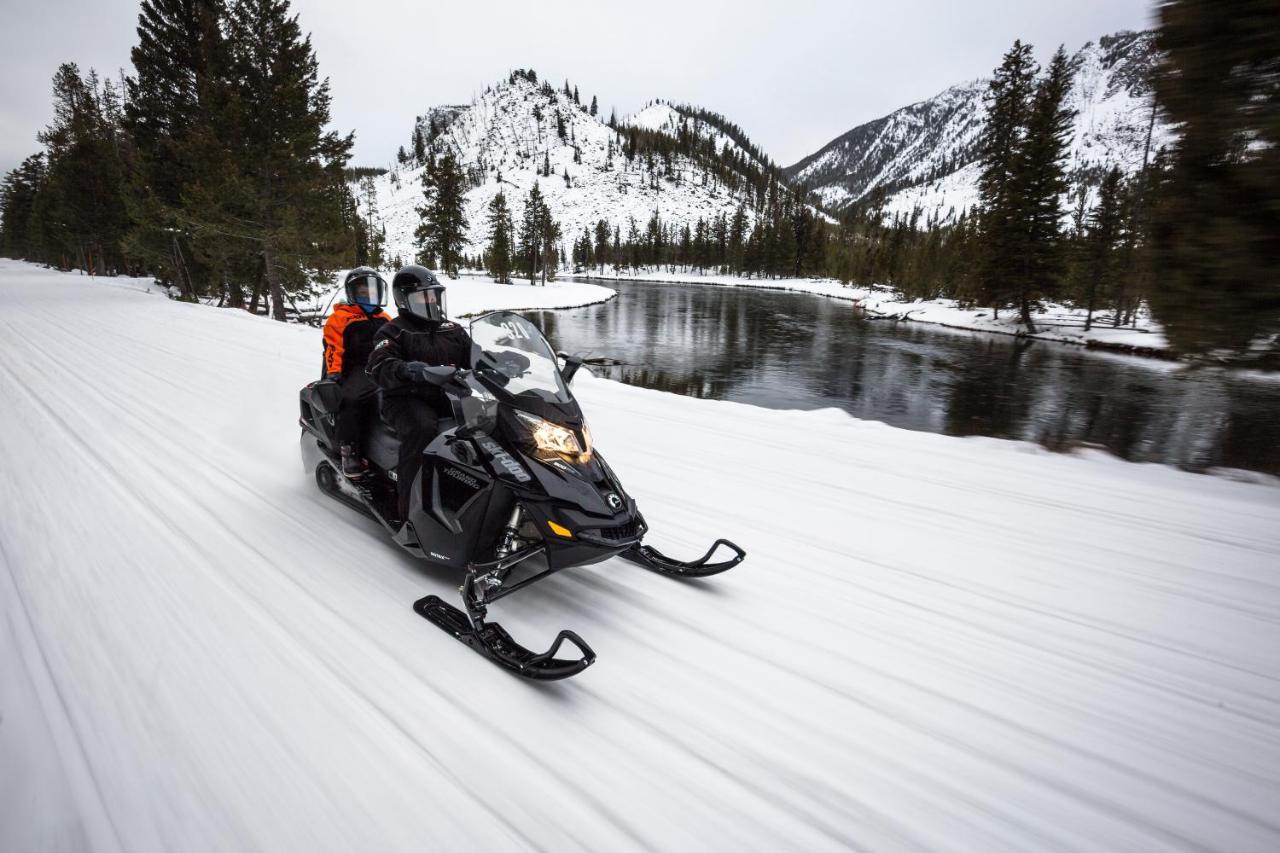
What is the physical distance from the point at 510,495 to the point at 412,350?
4.33ft

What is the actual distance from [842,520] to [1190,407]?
61.1ft

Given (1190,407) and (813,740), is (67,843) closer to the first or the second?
(813,740)

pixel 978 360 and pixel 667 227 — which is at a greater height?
pixel 667 227

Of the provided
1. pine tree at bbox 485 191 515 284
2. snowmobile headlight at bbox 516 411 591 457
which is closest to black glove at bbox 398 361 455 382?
snowmobile headlight at bbox 516 411 591 457

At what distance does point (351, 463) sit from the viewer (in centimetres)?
367

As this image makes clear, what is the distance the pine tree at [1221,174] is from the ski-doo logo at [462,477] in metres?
6.24

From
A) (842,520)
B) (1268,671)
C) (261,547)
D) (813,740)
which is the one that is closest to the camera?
(813,740)

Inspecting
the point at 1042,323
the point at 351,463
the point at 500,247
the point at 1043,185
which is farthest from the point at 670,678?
the point at 500,247

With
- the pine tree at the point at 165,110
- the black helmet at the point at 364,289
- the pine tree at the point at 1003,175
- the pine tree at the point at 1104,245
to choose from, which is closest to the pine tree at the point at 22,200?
Answer: the pine tree at the point at 165,110

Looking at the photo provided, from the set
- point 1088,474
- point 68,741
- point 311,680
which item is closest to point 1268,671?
point 1088,474

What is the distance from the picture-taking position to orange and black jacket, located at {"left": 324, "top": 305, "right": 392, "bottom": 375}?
384 centimetres

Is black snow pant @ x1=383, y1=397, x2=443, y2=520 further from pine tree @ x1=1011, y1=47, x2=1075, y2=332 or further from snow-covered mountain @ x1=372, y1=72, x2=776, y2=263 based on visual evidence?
snow-covered mountain @ x1=372, y1=72, x2=776, y2=263

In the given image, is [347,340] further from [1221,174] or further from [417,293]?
[1221,174]

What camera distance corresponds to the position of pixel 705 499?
4.51 meters
